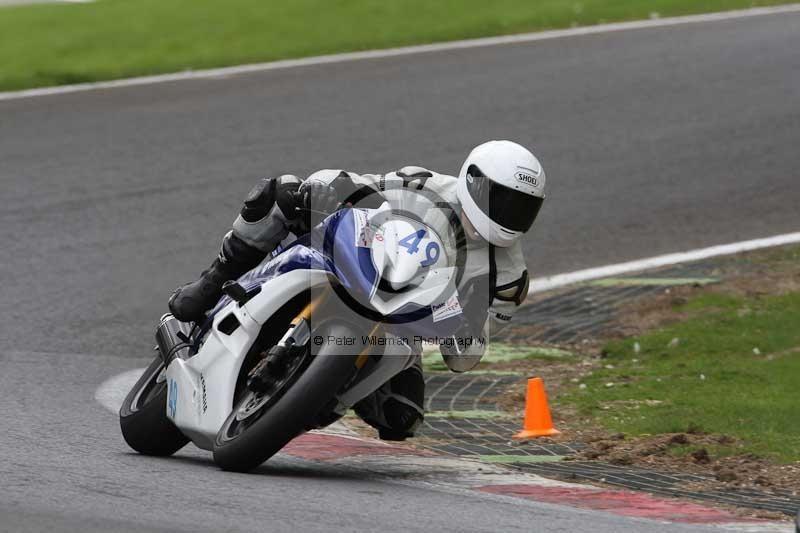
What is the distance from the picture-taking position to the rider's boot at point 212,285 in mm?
6445

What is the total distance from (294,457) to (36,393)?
1.90 m

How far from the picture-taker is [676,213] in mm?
13258

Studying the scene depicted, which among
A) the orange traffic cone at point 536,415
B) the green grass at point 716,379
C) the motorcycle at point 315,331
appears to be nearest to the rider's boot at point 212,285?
the motorcycle at point 315,331

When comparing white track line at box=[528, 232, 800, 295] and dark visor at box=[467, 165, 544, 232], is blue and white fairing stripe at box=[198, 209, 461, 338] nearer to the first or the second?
dark visor at box=[467, 165, 544, 232]

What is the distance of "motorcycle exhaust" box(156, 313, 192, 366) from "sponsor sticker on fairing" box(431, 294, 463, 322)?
1.29 m

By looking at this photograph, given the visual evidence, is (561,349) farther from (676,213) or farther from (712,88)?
(712,88)

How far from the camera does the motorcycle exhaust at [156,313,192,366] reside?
21.1 feet

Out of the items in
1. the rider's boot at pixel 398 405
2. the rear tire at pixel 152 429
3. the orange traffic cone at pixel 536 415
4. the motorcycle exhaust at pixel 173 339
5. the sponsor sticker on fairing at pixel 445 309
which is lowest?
the orange traffic cone at pixel 536 415

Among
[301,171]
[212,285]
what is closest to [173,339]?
[212,285]

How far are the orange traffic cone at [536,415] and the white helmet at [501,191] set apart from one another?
5.33ft

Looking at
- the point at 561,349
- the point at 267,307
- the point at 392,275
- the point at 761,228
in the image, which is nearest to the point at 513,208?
the point at 392,275

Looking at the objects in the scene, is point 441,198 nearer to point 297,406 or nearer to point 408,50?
point 297,406

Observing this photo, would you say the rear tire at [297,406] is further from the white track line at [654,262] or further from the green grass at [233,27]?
the green grass at [233,27]

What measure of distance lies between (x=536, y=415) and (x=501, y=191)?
1.92 meters
